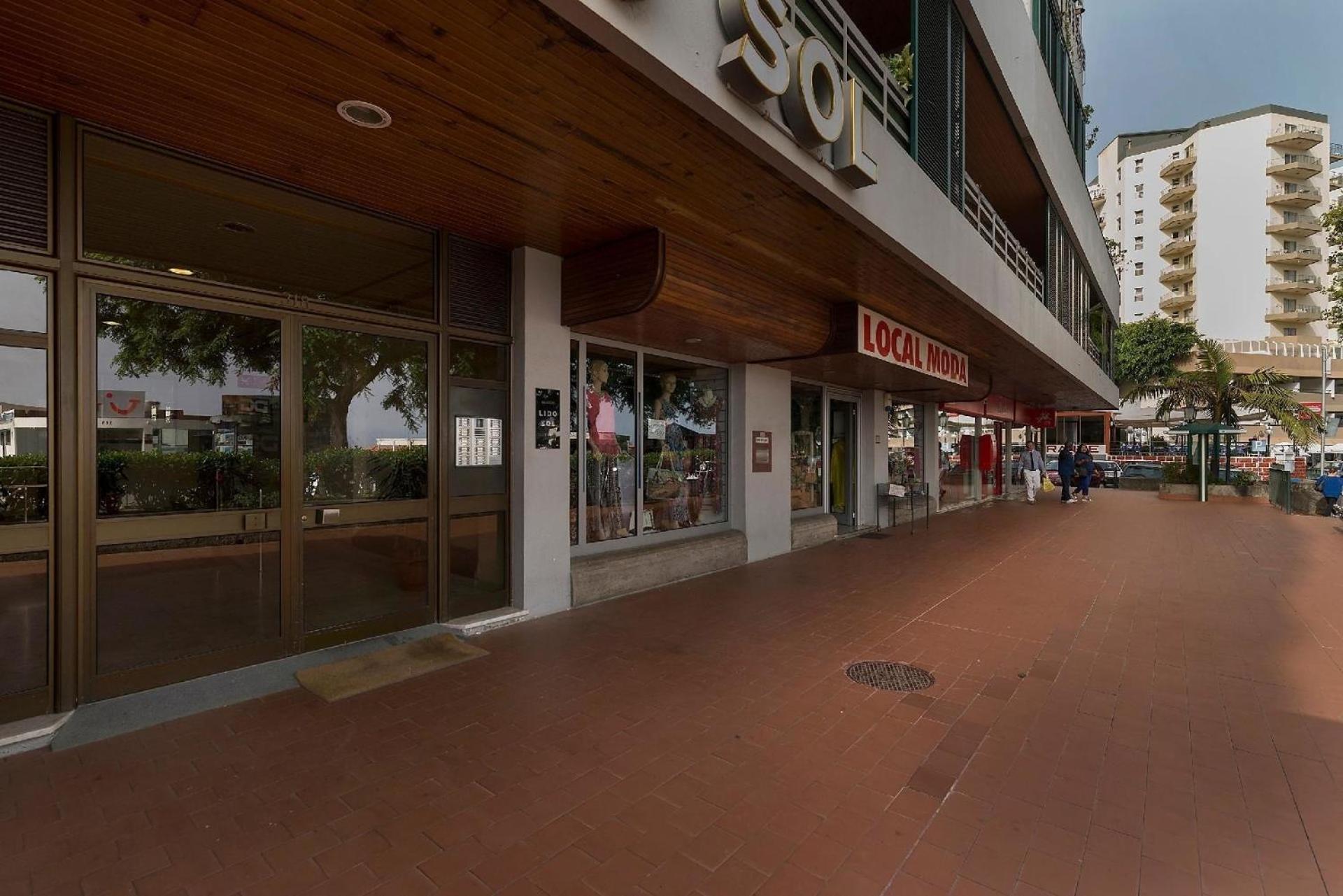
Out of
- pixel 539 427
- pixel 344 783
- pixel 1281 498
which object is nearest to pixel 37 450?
pixel 344 783

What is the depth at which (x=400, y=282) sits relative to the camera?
5133 millimetres

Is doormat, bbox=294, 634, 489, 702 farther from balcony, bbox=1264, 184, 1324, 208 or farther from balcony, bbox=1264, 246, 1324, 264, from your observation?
balcony, bbox=1264, 184, 1324, 208

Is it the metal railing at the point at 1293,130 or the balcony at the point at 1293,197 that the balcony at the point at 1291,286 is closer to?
the balcony at the point at 1293,197

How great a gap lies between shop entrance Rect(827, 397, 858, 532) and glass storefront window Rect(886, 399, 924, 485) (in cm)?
193

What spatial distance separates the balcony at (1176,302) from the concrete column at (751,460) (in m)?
60.0

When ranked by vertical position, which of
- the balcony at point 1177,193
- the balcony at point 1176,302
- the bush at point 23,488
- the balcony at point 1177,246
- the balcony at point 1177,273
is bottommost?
the bush at point 23,488

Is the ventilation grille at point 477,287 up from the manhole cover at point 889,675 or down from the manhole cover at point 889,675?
up

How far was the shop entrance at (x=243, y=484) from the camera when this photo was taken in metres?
3.76

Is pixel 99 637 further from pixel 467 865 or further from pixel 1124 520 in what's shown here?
pixel 1124 520

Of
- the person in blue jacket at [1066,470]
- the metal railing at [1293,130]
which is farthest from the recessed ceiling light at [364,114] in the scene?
the metal railing at [1293,130]

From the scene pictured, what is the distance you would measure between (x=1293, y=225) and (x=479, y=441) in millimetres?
67870

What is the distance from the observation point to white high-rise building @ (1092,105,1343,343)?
4797 cm

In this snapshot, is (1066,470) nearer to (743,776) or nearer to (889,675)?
(889,675)

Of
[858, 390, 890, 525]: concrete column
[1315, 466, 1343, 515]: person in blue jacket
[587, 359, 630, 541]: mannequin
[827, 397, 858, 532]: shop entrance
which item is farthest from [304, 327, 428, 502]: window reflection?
[1315, 466, 1343, 515]: person in blue jacket
